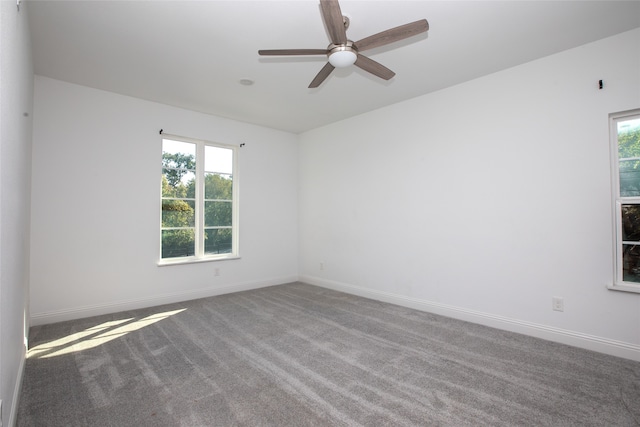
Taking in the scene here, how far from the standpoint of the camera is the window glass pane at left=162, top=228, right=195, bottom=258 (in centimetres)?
457

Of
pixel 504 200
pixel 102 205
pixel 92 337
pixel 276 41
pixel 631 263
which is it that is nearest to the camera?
pixel 631 263

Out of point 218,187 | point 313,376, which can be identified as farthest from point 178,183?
point 313,376

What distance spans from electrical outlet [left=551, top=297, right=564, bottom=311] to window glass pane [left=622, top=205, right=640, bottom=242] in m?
0.78

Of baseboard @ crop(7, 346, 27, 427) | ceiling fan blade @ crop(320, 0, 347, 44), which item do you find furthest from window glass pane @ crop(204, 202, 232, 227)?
ceiling fan blade @ crop(320, 0, 347, 44)

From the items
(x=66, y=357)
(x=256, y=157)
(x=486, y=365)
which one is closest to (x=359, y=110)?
(x=256, y=157)

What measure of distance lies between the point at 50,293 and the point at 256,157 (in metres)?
3.39

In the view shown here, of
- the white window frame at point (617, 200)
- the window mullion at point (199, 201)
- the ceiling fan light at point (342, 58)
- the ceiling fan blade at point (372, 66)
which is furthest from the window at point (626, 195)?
the window mullion at point (199, 201)

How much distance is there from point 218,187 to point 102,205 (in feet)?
5.35

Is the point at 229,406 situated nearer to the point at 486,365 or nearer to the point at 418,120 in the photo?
the point at 486,365

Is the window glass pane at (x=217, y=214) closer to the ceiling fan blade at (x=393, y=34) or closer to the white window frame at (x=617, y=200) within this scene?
the ceiling fan blade at (x=393, y=34)

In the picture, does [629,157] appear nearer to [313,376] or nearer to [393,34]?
[393,34]

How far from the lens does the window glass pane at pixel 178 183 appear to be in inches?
180

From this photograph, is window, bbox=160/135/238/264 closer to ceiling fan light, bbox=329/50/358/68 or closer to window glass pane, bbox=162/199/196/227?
window glass pane, bbox=162/199/196/227

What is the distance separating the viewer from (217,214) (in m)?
5.12
